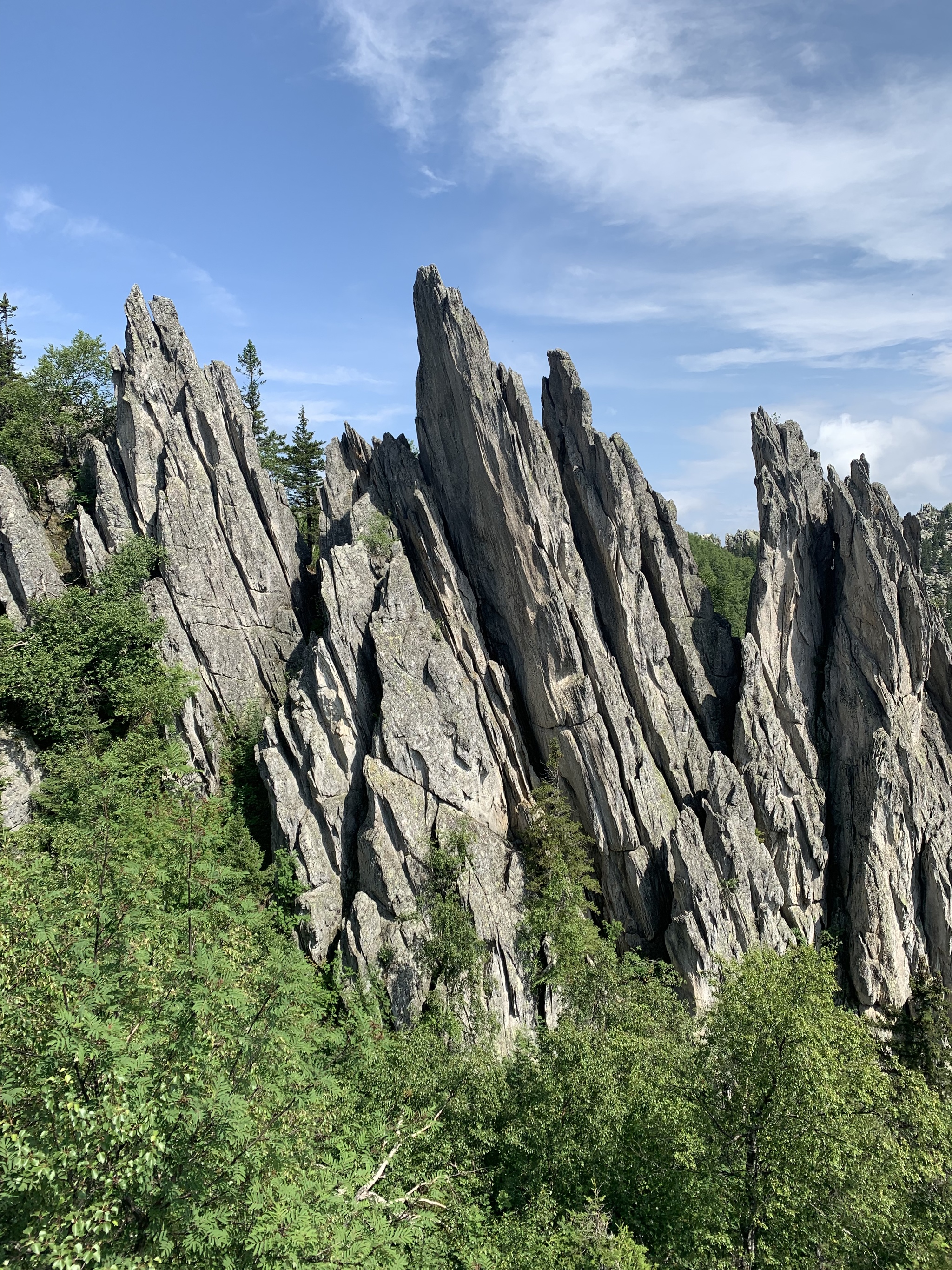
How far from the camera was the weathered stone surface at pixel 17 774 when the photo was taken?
31016 mm

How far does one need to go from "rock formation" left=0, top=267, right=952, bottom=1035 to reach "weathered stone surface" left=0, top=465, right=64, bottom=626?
0.14 meters

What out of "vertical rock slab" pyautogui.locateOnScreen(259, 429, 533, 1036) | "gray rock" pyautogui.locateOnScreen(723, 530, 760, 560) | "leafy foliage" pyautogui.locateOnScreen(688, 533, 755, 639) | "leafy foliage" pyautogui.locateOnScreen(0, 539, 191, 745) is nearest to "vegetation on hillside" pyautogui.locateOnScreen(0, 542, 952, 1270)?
"leafy foliage" pyautogui.locateOnScreen(0, 539, 191, 745)

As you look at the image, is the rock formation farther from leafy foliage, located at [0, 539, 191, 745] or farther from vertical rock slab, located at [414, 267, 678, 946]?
leafy foliage, located at [0, 539, 191, 745]

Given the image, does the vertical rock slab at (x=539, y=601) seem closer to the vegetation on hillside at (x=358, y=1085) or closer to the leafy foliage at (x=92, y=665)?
the vegetation on hillside at (x=358, y=1085)

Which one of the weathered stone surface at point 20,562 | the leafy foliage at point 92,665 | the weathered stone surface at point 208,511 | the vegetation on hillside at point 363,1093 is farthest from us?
the weathered stone surface at point 208,511

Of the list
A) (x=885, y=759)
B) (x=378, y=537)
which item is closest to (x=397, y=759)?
(x=378, y=537)

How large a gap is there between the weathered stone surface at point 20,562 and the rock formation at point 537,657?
14 cm

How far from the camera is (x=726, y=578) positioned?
237 ft

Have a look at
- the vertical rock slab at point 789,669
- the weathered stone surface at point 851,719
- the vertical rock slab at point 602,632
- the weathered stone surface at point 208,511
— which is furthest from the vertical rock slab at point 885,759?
the weathered stone surface at point 208,511

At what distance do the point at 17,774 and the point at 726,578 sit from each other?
64.6 meters

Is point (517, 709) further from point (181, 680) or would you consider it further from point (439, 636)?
point (181, 680)

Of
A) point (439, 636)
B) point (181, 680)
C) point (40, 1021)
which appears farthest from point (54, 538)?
point (40, 1021)

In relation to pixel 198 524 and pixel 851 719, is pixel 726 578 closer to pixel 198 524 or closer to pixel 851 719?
pixel 851 719

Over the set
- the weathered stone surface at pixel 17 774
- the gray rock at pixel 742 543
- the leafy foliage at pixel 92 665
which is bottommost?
the weathered stone surface at pixel 17 774
